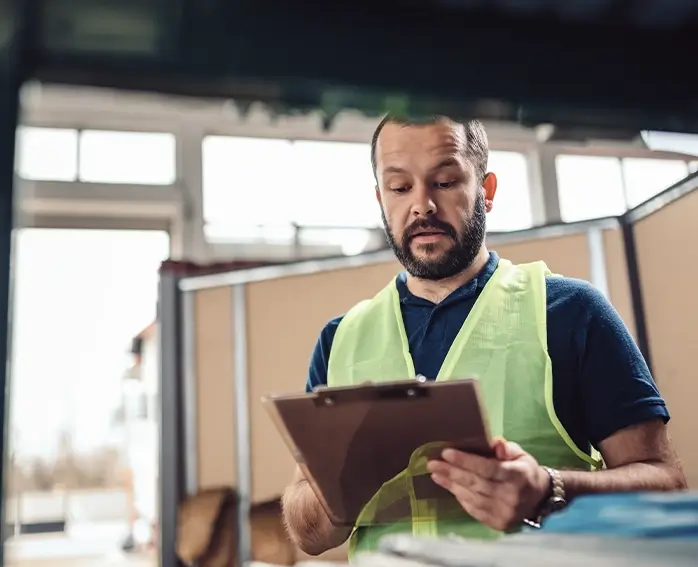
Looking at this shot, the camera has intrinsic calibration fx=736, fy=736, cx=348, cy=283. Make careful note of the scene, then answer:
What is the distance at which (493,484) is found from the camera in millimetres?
431

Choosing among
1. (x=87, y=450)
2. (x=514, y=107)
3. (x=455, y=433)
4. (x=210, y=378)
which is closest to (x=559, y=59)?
(x=514, y=107)

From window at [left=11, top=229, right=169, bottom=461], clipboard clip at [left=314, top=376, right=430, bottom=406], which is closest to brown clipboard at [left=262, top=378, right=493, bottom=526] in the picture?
clipboard clip at [left=314, top=376, right=430, bottom=406]

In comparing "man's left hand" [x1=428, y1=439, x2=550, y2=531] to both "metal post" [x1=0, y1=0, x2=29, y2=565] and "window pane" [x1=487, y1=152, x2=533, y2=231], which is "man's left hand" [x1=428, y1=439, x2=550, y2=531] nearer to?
"metal post" [x1=0, y1=0, x2=29, y2=565]

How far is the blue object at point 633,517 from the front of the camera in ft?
0.87

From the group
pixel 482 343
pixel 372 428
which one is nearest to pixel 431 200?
pixel 482 343

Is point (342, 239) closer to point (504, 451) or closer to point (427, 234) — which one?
point (427, 234)

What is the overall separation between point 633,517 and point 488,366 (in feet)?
1.01

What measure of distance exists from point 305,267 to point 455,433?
2.00ft

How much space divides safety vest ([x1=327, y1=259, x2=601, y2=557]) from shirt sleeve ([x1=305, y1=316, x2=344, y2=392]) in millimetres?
11

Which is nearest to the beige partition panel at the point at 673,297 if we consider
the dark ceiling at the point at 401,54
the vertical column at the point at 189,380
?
the vertical column at the point at 189,380

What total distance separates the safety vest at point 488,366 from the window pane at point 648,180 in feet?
0.66

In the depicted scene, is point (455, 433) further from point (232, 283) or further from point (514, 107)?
point (232, 283)

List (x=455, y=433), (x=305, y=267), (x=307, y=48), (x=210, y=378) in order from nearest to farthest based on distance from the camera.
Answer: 1. (x=307, y=48)
2. (x=455, y=433)
3. (x=210, y=378)
4. (x=305, y=267)

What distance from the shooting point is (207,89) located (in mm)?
244
